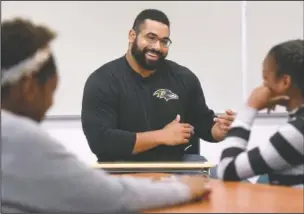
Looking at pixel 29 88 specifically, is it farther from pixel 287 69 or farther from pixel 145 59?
pixel 145 59

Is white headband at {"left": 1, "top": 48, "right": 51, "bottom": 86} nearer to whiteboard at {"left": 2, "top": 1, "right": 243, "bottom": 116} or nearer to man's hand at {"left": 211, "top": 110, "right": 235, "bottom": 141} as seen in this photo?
man's hand at {"left": 211, "top": 110, "right": 235, "bottom": 141}

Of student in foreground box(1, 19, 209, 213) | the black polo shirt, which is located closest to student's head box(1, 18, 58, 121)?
student in foreground box(1, 19, 209, 213)

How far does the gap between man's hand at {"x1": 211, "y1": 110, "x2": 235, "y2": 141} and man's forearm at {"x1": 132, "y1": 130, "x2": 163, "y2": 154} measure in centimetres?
30

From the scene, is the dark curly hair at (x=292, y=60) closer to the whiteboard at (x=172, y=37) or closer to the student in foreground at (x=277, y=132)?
the student in foreground at (x=277, y=132)

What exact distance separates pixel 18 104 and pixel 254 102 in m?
0.74

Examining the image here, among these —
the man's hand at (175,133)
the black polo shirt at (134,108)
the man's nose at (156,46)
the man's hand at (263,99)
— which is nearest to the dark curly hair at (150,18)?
the man's nose at (156,46)

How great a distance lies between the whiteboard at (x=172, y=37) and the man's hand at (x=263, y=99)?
199cm

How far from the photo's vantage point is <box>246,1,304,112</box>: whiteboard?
338 cm

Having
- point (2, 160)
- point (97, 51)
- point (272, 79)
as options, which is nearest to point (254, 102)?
point (272, 79)

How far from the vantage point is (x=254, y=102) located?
57.6 inches

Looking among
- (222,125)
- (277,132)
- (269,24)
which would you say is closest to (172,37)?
(269,24)

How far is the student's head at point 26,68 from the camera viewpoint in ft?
3.39

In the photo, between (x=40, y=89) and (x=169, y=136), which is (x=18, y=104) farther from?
(x=169, y=136)

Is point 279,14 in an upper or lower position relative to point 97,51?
upper
